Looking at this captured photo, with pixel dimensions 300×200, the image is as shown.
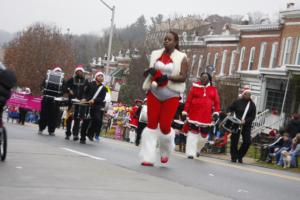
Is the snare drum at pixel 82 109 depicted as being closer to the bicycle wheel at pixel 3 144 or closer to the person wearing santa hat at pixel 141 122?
the person wearing santa hat at pixel 141 122

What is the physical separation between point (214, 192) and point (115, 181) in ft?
4.05

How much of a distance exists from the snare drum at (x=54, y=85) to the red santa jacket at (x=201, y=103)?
4.36 meters

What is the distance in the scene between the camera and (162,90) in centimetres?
Result: 1154

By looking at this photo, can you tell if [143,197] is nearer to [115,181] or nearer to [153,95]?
[115,181]

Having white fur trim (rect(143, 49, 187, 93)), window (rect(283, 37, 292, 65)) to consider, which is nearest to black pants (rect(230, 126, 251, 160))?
white fur trim (rect(143, 49, 187, 93))

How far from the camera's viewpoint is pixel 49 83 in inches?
747

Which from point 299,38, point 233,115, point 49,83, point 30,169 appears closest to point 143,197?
point 30,169

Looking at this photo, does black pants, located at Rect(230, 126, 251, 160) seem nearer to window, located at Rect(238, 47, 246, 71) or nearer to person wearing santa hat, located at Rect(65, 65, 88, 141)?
person wearing santa hat, located at Rect(65, 65, 88, 141)

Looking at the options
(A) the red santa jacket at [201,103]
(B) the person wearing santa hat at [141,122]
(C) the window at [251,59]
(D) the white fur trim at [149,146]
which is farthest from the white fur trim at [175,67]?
(C) the window at [251,59]

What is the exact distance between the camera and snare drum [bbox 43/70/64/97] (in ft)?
62.1

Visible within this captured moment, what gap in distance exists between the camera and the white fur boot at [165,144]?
1180 centimetres

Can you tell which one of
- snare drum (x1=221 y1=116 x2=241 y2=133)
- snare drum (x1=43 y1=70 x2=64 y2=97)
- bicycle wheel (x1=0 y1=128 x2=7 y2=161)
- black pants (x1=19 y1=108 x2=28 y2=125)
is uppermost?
snare drum (x1=43 y1=70 x2=64 y2=97)

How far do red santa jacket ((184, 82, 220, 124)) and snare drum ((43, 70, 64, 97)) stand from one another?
436 cm

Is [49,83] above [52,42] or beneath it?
beneath
